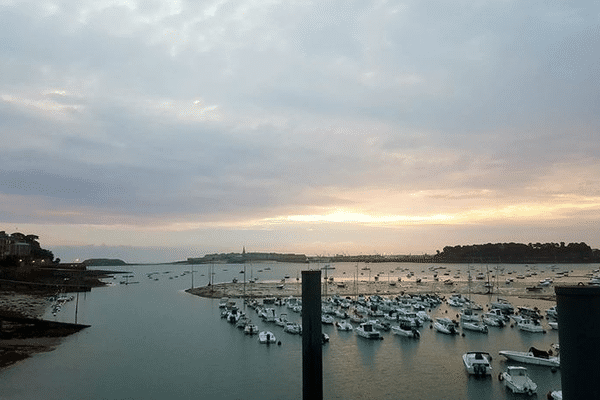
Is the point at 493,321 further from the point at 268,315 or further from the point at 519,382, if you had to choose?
the point at 268,315

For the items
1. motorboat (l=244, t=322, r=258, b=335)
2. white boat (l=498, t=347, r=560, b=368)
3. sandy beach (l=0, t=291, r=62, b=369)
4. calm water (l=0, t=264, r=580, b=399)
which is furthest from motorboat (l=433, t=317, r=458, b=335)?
sandy beach (l=0, t=291, r=62, b=369)

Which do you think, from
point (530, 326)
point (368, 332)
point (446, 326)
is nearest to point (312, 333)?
point (368, 332)

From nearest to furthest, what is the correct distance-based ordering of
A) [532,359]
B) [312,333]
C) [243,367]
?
[312,333] → [532,359] → [243,367]

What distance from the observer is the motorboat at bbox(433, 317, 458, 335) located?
158 feet

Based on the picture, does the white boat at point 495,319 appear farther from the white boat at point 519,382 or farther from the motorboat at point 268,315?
the motorboat at point 268,315

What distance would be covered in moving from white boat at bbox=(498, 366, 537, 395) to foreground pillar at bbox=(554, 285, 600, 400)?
88.2 ft

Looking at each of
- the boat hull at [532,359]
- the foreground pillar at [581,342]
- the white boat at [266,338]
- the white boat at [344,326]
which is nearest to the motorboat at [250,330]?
the white boat at [266,338]

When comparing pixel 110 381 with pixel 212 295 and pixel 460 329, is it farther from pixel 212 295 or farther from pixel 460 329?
Result: pixel 212 295

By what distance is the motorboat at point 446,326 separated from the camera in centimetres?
4812

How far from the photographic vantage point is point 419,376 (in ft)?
105

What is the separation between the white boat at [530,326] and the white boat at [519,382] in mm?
23250

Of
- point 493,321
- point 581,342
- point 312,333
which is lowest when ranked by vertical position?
point 493,321

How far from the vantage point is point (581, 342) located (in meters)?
3.96

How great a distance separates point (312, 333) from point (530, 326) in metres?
48.5
